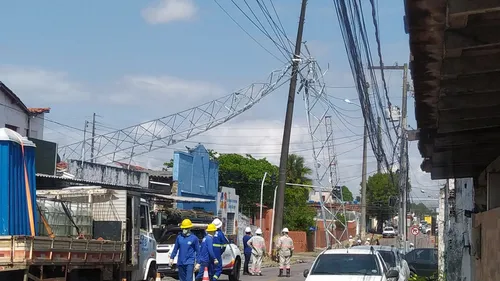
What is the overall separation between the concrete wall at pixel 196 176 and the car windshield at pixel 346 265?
19.8m

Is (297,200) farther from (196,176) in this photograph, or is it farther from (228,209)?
(196,176)

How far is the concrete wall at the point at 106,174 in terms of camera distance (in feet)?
102

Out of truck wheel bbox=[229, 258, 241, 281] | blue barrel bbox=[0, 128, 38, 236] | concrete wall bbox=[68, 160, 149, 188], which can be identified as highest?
concrete wall bbox=[68, 160, 149, 188]

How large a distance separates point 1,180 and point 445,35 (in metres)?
8.85

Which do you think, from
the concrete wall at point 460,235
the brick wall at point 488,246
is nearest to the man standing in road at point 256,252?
the concrete wall at point 460,235

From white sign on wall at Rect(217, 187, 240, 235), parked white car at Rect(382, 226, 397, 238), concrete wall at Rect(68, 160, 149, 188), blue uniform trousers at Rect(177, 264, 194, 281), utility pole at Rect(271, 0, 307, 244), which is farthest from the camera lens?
parked white car at Rect(382, 226, 397, 238)

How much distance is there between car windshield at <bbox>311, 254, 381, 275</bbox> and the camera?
1362 centimetres

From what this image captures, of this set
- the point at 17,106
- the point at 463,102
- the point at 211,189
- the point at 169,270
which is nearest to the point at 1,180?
the point at 463,102

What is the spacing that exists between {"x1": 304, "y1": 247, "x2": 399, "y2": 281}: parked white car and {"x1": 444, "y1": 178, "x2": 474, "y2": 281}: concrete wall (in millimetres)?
1405

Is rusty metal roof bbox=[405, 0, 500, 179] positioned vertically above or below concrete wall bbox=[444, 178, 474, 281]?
above

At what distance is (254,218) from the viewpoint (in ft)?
179

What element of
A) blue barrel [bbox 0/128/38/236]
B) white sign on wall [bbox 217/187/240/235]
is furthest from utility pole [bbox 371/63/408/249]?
blue barrel [bbox 0/128/38/236]

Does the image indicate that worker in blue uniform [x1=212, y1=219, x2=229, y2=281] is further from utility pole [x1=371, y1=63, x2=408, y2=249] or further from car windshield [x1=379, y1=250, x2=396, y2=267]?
utility pole [x1=371, y1=63, x2=408, y2=249]

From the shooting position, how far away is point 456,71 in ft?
15.6
